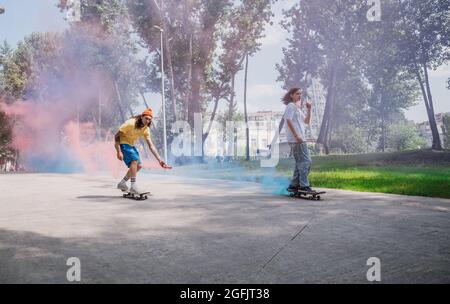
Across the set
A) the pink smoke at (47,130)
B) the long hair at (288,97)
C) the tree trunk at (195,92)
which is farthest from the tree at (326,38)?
the long hair at (288,97)

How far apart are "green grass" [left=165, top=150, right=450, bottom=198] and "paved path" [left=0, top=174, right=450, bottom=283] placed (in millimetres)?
3357

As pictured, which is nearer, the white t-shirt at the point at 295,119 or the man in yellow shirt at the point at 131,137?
the white t-shirt at the point at 295,119

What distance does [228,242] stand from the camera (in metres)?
3.58

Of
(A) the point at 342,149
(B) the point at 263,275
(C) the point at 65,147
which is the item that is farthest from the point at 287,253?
(A) the point at 342,149

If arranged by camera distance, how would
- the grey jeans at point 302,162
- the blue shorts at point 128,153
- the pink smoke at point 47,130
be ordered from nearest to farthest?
the grey jeans at point 302,162
the blue shorts at point 128,153
the pink smoke at point 47,130

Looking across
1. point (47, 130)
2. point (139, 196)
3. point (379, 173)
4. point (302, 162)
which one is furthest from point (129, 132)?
point (47, 130)

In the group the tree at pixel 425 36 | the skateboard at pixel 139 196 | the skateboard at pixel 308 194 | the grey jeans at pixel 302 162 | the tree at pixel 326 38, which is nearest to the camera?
the skateboard at pixel 308 194

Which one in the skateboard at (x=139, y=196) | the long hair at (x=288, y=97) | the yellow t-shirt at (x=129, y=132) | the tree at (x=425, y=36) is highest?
the tree at (x=425, y=36)

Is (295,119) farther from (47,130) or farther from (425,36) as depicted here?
(47,130)

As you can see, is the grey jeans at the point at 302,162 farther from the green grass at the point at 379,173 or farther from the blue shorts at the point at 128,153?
the blue shorts at the point at 128,153

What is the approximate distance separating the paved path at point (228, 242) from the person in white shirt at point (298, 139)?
1.03m

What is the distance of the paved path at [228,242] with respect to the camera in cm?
266

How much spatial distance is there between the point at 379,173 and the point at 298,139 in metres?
7.96

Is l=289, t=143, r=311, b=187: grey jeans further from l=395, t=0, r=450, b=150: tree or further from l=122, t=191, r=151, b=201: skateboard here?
l=395, t=0, r=450, b=150: tree
